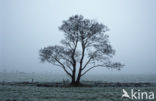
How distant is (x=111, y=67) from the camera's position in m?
38.3

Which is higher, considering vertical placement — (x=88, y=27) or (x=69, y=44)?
(x=88, y=27)

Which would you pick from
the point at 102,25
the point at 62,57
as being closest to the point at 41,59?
the point at 62,57

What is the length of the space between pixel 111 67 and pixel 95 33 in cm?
725

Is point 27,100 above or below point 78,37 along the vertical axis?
below

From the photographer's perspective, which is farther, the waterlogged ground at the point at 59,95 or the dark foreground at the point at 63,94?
the dark foreground at the point at 63,94

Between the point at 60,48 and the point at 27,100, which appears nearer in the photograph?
the point at 27,100

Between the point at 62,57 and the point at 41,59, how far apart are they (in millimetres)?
4155

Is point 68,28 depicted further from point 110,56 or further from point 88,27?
point 110,56

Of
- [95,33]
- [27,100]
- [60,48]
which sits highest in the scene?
[95,33]

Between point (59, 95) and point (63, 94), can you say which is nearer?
point (59, 95)

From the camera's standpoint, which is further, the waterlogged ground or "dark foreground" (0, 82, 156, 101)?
"dark foreground" (0, 82, 156, 101)

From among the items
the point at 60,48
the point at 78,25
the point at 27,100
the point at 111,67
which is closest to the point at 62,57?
the point at 60,48

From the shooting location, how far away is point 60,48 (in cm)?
3891

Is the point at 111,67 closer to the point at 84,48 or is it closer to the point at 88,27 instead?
the point at 84,48
